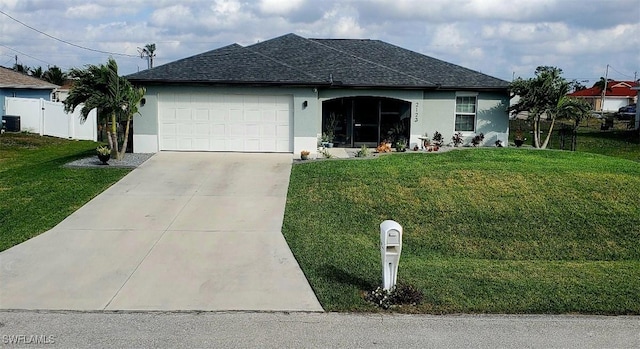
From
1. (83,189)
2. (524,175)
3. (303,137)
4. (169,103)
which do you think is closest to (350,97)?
(303,137)

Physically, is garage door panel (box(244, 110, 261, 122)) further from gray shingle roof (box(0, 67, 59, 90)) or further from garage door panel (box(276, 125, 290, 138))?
gray shingle roof (box(0, 67, 59, 90))

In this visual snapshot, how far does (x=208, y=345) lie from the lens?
655 cm

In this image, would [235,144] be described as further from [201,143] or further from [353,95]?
[353,95]

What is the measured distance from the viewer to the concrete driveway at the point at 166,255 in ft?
26.6

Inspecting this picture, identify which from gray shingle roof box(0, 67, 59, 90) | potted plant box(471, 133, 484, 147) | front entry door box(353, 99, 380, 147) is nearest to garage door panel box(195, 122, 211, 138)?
front entry door box(353, 99, 380, 147)

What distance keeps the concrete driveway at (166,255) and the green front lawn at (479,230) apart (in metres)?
0.62

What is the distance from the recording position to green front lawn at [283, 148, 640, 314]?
27.1 ft

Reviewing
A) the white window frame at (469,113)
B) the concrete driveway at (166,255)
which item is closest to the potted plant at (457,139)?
the white window frame at (469,113)

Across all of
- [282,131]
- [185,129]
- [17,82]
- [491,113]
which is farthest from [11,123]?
[491,113]

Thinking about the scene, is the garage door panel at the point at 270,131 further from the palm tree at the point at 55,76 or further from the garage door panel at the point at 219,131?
the palm tree at the point at 55,76

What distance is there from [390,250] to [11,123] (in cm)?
2697

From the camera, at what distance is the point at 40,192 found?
45.8 feet

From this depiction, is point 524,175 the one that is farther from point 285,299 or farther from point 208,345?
point 208,345

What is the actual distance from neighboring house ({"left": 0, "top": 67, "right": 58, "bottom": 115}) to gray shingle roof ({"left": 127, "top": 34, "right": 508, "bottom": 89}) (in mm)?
15693
